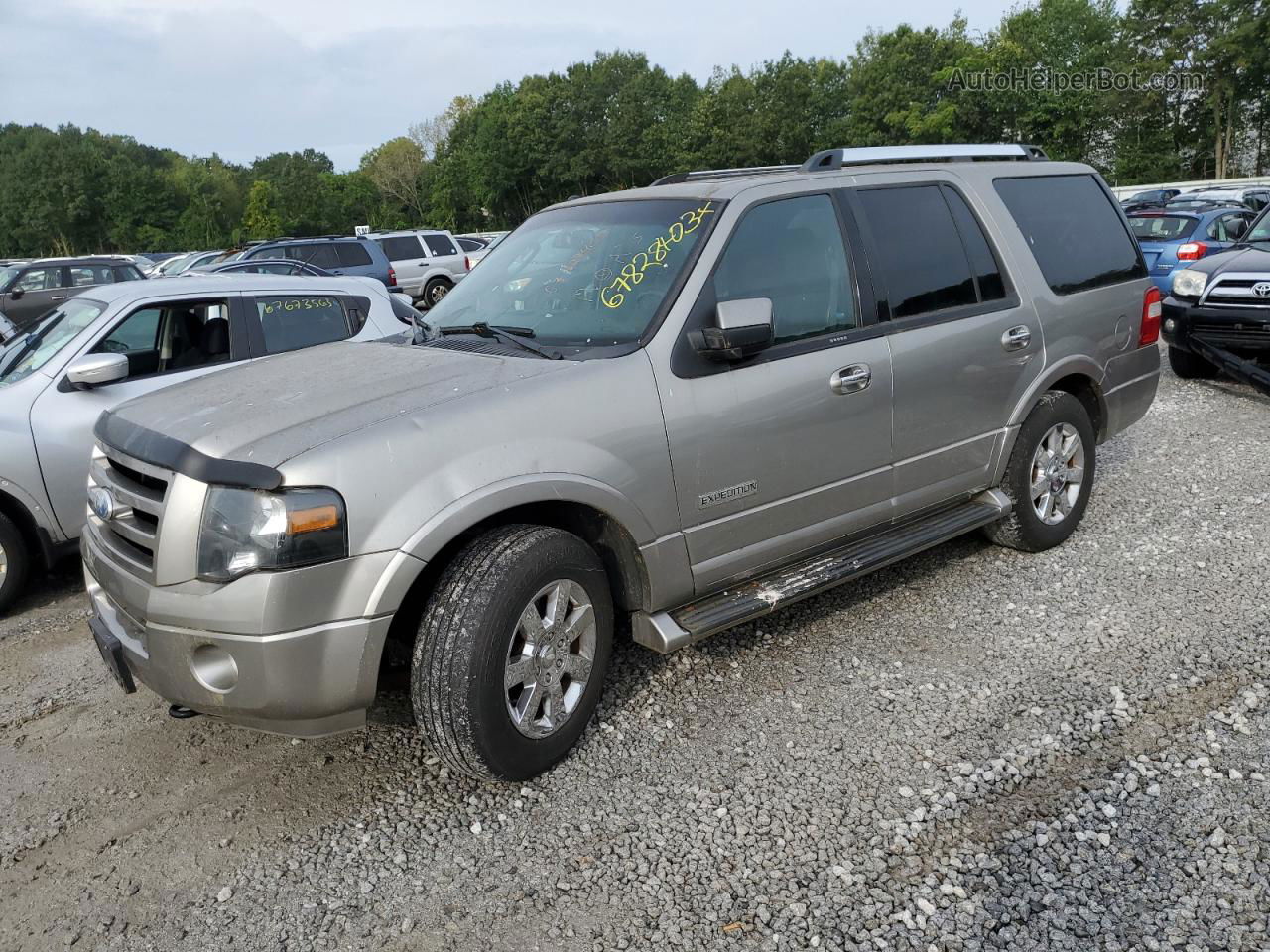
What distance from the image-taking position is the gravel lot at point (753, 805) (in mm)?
2732

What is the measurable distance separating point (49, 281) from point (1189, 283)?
56.6 ft

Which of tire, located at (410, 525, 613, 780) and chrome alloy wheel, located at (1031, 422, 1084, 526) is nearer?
tire, located at (410, 525, 613, 780)

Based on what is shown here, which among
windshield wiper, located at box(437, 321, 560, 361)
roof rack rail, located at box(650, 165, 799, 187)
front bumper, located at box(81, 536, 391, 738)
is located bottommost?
front bumper, located at box(81, 536, 391, 738)

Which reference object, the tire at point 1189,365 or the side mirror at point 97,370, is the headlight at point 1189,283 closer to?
the tire at point 1189,365

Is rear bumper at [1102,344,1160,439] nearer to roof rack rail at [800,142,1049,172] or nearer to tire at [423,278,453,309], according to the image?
roof rack rail at [800,142,1049,172]

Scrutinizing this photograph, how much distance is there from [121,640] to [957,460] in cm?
355

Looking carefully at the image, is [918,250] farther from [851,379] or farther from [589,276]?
[589,276]

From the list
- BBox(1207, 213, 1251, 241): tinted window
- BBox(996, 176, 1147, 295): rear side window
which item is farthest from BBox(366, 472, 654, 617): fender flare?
BBox(1207, 213, 1251, 241): tinted window

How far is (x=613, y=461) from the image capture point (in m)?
3.39

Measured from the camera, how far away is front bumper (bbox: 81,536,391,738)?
9.41 ft

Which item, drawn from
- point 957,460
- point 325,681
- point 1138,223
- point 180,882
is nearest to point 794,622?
point 957,460

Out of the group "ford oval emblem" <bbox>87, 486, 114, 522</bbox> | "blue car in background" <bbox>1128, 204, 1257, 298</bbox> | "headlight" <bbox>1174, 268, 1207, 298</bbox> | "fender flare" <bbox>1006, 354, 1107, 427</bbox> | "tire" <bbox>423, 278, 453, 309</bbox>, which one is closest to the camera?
"ford oval emblem" <bbox>87, 486, 114, 522</bbox>

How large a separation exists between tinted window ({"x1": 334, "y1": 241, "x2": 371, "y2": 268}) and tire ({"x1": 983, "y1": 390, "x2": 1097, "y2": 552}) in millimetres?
15703

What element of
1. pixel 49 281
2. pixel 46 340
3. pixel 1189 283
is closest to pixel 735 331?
pixel 46 340
